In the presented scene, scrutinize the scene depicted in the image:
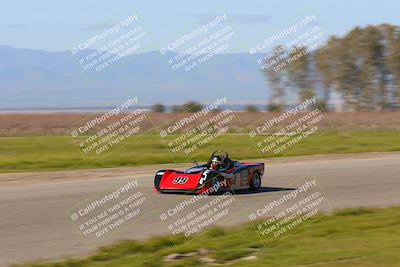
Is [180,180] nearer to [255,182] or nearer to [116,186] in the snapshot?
[255,182]

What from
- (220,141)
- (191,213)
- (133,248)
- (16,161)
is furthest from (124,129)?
(133,248)

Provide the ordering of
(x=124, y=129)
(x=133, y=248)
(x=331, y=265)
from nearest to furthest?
(x=331, y=265)
(x=133, y=248)
(x=124, y=129)

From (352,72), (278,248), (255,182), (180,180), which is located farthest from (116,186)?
(352,72)

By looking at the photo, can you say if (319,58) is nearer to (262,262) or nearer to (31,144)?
(31,144)

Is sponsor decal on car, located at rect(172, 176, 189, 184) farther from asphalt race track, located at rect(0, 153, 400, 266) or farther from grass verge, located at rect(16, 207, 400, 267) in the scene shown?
grass verge, located at rect(16, 207, 400, 267)

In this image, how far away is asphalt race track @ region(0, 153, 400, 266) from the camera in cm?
1408

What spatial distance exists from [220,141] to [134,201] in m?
23.7

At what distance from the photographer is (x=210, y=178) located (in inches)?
770

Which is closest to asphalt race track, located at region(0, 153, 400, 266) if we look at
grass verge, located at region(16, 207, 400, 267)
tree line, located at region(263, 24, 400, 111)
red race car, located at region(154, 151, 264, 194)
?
red race car, located at region(154, 151, 264, 194)

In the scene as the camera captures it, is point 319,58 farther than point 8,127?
Yes

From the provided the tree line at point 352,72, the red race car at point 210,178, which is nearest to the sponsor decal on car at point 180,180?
the red race car at point 210,178

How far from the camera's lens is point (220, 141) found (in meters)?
42.3

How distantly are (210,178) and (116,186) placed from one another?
3284mm

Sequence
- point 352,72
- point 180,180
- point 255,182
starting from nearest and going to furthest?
point 180,180 → point 255,182 → point 352,72
